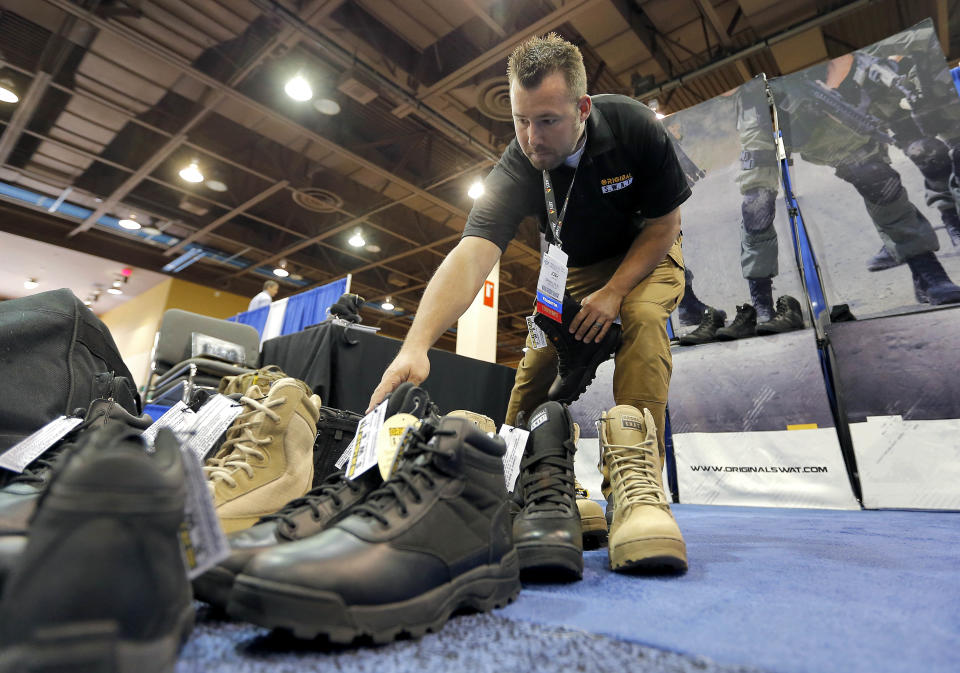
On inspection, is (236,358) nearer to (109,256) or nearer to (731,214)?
(731,214)

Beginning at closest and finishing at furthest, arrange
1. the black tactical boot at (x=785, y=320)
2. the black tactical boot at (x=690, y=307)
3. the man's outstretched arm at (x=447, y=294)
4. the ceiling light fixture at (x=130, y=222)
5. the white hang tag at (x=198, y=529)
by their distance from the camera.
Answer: the white hang tag at (x=198, y=529) → the man's outstretched arm at (x=447, y=294) → the black tactical boot at (x=785, y=320) → the black tactical boot at (x=690, y=307) → the ceiling light fixture at (x=130, y=222)

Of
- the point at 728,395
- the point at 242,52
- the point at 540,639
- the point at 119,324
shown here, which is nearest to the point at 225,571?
the point at 540,639

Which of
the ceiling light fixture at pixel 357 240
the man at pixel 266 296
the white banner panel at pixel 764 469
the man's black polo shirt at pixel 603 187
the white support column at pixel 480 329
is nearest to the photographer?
the man's black polo shirt at pixel 603 187

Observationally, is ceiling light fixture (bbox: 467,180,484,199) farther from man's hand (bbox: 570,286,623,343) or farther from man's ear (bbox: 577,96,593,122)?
man's hand (bbox: 570,286,623,343)

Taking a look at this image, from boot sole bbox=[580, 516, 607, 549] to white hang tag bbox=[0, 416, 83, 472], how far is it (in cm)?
113

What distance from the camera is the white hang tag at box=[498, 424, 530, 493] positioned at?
104 cm

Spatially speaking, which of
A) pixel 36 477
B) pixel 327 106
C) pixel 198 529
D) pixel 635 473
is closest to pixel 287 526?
pixel 198 529

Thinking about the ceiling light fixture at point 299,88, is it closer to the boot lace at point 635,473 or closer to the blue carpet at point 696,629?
the boot lace at point 635,473

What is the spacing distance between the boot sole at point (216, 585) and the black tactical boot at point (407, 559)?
0.27 feet

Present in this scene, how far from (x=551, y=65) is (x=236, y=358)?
274 centimetres

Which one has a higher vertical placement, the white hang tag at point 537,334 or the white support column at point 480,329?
the white support column at point 480,329

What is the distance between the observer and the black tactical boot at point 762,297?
3.11 meters

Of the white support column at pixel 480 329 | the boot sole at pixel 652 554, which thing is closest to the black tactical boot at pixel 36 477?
the boot sole at pixel 652 554

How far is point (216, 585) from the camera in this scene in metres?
0.60
